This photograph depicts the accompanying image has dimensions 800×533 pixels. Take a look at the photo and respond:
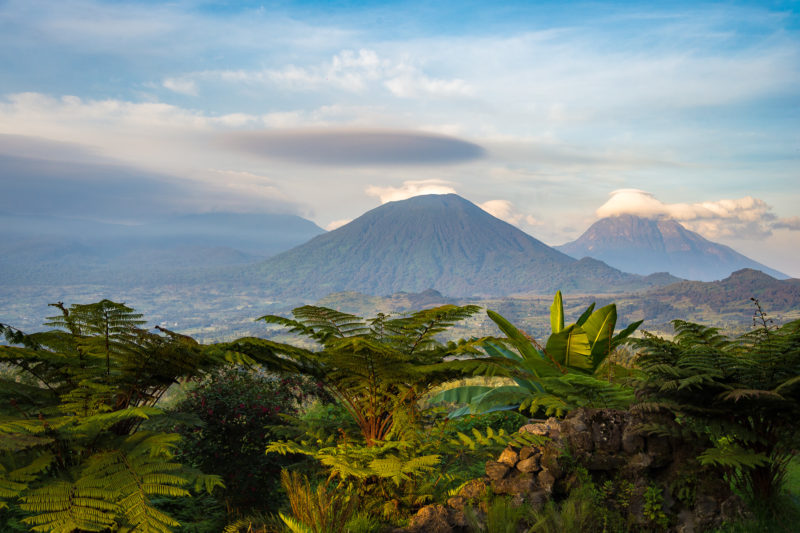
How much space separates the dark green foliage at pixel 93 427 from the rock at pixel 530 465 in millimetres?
2575

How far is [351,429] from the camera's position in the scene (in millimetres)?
5730

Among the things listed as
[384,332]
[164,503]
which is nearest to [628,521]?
[384,332]

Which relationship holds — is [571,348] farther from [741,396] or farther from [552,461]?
[741,396]

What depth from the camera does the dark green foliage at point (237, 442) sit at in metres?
5.98

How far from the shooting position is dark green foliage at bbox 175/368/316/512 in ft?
19.6

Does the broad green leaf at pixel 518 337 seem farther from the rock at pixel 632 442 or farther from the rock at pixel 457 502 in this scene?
the rock at pixel 457 502

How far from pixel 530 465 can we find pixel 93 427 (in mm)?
3481

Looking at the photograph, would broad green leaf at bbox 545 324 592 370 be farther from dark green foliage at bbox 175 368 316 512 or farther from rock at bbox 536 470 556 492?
dark green foliage at bbox 175 368 316 512

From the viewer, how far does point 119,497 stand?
4.15 meters

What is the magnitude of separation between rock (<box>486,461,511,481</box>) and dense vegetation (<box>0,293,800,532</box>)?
11cm

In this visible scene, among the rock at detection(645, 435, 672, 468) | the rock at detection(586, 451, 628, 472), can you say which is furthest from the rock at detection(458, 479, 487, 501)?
the rock at detection(645, 435, 672, 468)

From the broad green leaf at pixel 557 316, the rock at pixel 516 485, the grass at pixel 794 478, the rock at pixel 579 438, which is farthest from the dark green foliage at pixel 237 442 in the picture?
the grass at pixel 794 478

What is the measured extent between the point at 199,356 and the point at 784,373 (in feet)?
15.2

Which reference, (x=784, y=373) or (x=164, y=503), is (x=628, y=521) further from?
(x=164, y=503)
